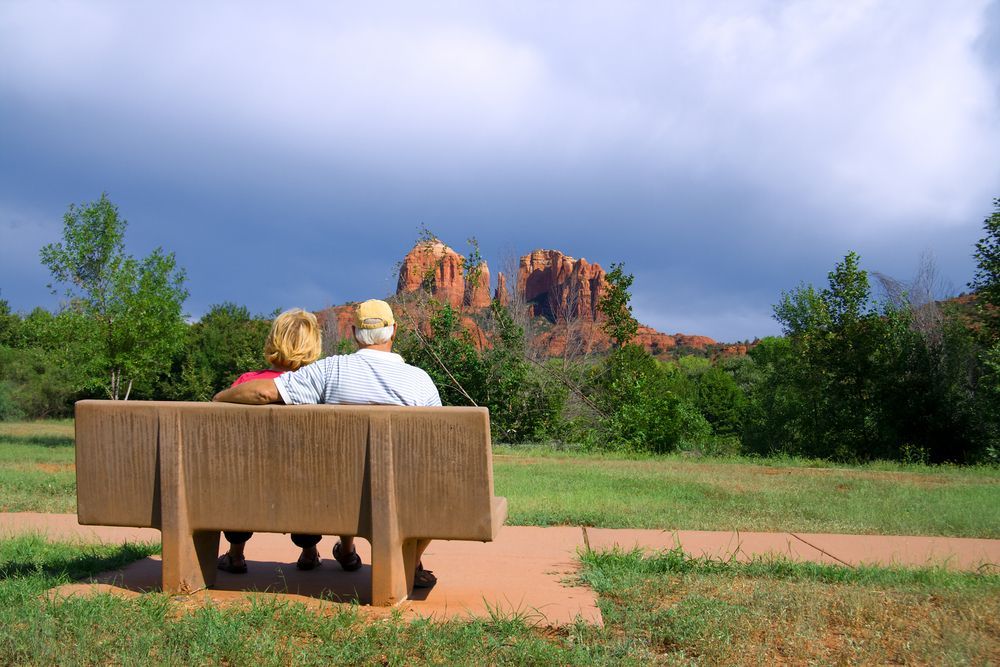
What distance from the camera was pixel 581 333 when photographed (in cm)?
2314

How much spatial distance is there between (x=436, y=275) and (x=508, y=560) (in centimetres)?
1616

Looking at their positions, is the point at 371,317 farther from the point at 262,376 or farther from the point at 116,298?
the point at 116,298

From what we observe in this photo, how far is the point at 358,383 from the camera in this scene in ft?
13.2

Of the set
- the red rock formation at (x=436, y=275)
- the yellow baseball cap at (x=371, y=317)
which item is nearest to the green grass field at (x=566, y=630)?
the yellow baseball cap at (x=371, y=317)

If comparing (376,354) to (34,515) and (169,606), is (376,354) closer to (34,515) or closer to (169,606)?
(169,606)

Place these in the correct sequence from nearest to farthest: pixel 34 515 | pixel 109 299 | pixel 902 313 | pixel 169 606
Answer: pixel 169 606
pixel 34 515
pixel 109 299
pixel 902 313

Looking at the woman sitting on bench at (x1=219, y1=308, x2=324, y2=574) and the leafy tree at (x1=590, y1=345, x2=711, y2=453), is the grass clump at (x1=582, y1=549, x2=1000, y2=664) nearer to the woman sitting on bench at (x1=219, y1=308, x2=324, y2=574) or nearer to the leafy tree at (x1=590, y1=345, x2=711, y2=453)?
the woman sitting on bench at (x1=219, y1=308, x2=324, y2=574)

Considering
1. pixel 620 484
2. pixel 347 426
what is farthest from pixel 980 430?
pixel 347 426

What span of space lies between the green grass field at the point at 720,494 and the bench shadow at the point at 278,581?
2.42 meters

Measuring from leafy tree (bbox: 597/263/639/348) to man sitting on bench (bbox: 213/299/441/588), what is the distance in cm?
1644

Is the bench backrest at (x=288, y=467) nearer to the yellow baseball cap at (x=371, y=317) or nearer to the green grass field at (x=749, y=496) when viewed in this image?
the yellow baseball cap at (x=371, y=317)

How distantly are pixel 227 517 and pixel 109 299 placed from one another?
57.4 feet

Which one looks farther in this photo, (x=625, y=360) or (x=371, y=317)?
(x=625, y=360)

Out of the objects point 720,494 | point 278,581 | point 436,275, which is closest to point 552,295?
point 436,275
